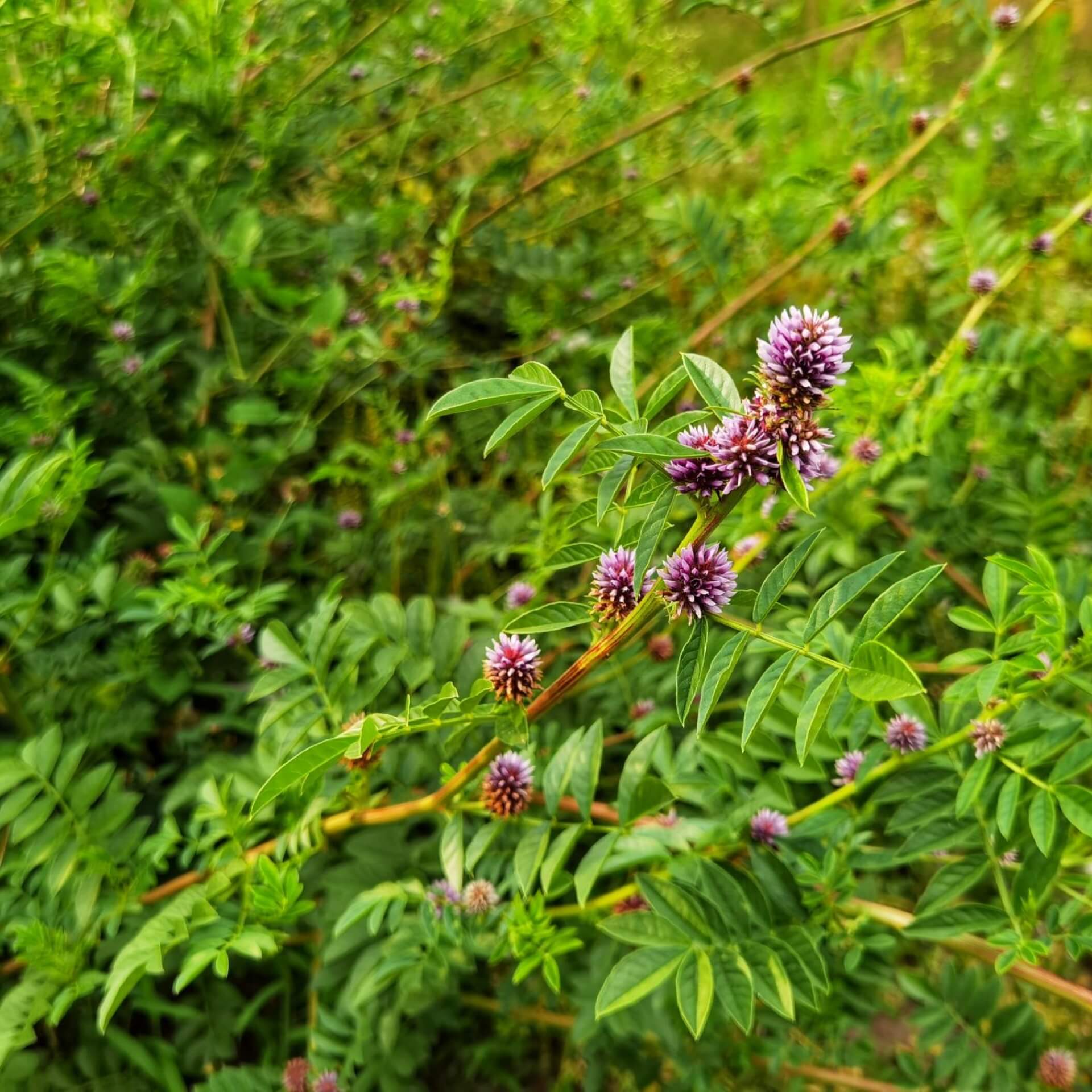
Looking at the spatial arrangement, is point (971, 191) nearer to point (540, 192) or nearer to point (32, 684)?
point (540, 192)

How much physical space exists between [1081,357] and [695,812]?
4.68ft

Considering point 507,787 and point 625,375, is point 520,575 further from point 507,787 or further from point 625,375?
point 625,375

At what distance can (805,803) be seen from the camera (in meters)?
1.18

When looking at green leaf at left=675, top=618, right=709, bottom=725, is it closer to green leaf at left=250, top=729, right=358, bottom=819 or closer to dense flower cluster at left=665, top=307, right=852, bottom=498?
dense flower cluster at left=665, top=307, right=852, bottom=498

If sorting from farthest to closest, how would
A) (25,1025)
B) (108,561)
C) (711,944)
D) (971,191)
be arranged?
(971,191) → (108,561) → (25,1025) → (711,944)

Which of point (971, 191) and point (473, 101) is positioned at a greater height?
point (473, 101)

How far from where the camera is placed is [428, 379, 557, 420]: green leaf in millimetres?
513

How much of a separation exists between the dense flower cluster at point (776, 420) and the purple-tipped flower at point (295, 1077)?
38.4 inches

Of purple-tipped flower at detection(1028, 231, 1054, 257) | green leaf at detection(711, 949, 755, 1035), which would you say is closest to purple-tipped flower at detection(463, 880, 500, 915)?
green leaf at detection(711, 949, 755, 1035)

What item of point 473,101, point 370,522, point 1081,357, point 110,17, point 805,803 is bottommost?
point 1081,357

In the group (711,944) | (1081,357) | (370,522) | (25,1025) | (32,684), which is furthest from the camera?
(1081,357)

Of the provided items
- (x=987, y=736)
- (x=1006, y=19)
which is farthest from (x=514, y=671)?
(x=1006, y=19)

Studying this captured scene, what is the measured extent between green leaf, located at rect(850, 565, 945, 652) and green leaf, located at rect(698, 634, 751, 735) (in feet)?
0.28

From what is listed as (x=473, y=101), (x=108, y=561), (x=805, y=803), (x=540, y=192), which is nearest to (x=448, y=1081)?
(x=805, y=803)
